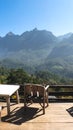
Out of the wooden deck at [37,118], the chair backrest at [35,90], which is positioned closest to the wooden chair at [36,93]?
the chair backrest at [35,90]

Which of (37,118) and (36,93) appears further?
(36,93)

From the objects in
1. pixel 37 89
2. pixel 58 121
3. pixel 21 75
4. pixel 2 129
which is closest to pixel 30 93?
pixel 37 89

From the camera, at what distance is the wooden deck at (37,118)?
6.23m

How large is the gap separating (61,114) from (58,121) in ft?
2.50

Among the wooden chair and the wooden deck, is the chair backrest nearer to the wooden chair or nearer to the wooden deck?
the wooden chair

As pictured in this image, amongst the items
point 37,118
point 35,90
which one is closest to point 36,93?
point 35,90

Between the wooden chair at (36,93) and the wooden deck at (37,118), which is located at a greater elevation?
the wooden chair at (36,93)

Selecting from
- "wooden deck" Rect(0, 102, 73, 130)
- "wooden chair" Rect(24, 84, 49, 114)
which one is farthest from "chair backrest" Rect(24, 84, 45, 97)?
"wooden deck" Rect(0, 102, 73, 130)

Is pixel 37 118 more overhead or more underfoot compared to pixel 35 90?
more underfoot

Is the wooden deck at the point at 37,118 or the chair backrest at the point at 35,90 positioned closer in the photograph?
the wooden deck at the point at 37,118

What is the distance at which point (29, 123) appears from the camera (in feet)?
21.3

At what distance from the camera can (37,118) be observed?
6.97 m

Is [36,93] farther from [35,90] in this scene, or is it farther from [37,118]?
[37,118]

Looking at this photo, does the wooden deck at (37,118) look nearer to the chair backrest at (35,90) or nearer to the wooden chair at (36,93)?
the wooden chair at (36,93)
